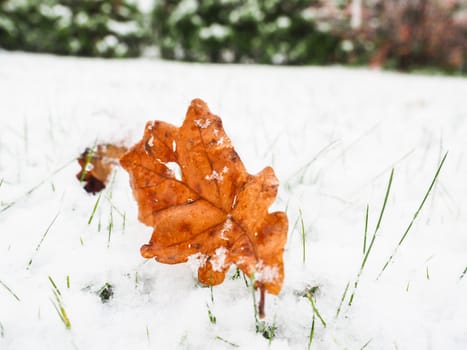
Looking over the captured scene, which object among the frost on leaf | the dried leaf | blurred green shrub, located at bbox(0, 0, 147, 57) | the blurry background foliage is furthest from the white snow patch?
blurred green shrub, located at bbox(0, 0, 147, 57)

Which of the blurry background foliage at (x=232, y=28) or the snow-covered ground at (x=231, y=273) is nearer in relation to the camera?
the snow-covered ground at (x=231, y=273)

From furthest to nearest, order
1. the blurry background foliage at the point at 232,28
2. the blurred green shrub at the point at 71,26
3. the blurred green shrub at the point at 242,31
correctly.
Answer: the blurred green shrub at the point at 242,31, the blurry background foliage at the point at 232,28, the blurred green shrub at the point at 71,26

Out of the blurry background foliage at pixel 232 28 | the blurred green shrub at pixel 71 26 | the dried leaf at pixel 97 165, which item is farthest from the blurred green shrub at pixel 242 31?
the dried leaf at pixel 97 165

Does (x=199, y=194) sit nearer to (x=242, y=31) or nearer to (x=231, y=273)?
(x=231, y=273)

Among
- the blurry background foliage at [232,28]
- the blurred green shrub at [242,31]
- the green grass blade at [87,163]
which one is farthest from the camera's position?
the blurred green shrub at [242,31]

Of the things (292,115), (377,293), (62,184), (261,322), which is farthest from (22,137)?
(292,115)

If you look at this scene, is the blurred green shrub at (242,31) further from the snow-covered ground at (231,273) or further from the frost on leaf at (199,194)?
the frost on leaf at (199,194)

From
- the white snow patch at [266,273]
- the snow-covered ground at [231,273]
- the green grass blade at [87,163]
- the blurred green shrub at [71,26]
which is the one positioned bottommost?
the snow-covered ground at [231,273]

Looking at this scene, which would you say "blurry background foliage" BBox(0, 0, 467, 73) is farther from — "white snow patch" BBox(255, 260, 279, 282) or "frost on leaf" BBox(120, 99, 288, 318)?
"white snow patch" BBox(255, 260, 279, 282)
